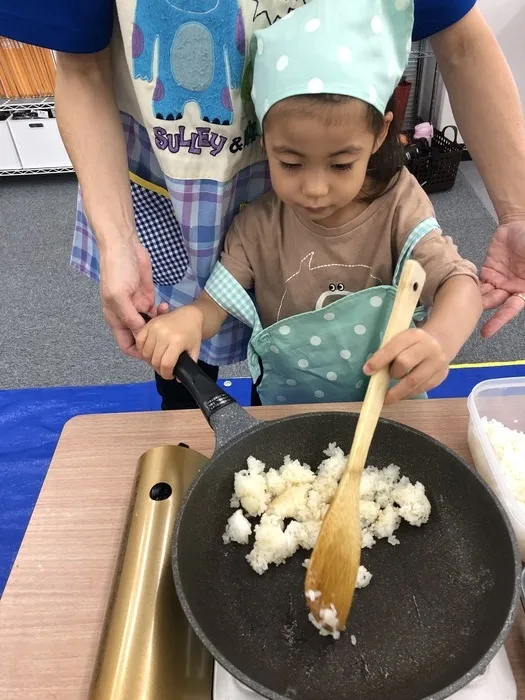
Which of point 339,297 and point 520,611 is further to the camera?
point 339,297

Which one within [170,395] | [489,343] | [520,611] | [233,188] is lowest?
[489,343]

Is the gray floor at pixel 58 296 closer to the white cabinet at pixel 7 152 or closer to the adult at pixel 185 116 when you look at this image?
the white cabinet at pixel 7 152

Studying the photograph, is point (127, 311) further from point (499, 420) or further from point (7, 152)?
point (7, 152)

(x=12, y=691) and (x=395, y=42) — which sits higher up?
(x=395, y=42)

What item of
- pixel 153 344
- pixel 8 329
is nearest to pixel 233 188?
pixel 153 344

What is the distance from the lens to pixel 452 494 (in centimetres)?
64

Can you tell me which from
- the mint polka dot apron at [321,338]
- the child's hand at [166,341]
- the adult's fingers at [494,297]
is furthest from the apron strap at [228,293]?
the adult's fingers at [494,297]

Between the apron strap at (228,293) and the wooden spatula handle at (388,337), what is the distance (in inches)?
11.9

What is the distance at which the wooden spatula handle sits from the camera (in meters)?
0.60

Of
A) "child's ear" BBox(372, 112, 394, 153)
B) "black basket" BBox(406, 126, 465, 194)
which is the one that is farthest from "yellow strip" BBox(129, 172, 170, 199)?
"black basket" BBox(406, 126, 465, 194)

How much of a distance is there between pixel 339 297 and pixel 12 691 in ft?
2.19

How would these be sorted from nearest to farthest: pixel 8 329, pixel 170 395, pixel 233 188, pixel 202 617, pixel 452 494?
pixel 202 617 < pixel 452 494 < pixel 233 188 < pixel 170 395 < pixel 8 329

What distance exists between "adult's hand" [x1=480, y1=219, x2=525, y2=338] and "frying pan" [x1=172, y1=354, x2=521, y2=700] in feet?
0.96

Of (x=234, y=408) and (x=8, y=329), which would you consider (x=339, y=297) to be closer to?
(x=234, y=408)
